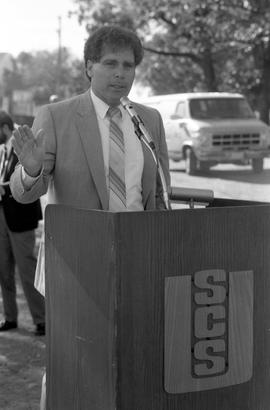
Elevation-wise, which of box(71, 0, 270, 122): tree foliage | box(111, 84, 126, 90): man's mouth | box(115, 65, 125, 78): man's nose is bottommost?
box(111, 84, 126, 90): man's mouth

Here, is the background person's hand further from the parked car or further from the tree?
the tree

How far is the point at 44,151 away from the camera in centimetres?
265

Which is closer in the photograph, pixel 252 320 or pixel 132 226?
pixel 132 226

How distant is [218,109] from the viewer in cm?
2045

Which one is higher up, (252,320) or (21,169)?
(21,169)

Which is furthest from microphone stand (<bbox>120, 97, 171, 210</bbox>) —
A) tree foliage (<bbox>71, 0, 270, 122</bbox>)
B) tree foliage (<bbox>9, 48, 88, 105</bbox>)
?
tree foliage (<bbox>9, 48, 88, 105</bbox>)

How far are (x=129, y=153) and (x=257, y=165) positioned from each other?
1831 cm

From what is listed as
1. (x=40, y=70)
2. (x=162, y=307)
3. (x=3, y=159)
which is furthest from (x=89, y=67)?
(x=40, y=70)

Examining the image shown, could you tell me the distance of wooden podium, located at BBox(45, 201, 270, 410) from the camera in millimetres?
2215

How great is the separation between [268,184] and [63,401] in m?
16.2

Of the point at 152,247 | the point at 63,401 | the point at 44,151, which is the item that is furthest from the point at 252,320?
the point at 44,151

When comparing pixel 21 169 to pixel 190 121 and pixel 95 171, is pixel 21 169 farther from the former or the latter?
pixel 190 121

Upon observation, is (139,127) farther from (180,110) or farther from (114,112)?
(180,110)

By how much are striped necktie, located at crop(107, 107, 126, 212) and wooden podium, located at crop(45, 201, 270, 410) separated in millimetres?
338
